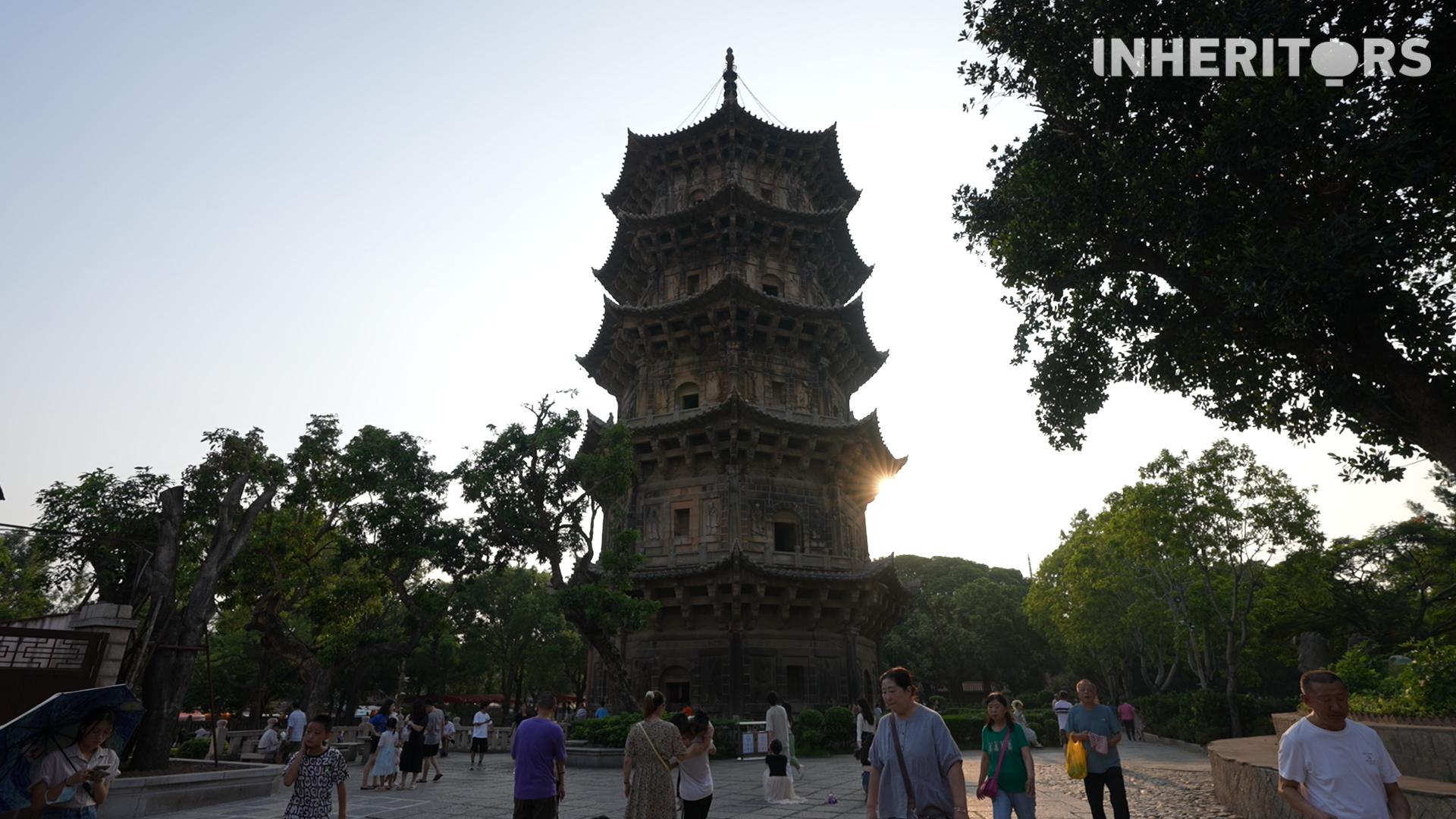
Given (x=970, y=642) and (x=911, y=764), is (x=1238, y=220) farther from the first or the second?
(x=970, y=642)

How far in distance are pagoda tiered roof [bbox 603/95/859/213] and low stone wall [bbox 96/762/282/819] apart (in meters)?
22.9

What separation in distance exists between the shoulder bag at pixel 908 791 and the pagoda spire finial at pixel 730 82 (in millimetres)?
29178

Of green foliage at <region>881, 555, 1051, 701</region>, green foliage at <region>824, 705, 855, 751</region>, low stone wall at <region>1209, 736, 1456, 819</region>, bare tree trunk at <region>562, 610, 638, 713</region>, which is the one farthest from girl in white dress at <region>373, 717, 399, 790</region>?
green foliage at <region>881, 555, 1051, 701</region>

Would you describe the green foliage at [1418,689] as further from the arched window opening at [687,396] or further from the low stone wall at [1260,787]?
the arched window opening at [687,396]

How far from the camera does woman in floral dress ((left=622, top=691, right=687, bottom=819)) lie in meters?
6.60

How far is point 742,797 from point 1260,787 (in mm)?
7225

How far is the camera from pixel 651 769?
6648 millimetres

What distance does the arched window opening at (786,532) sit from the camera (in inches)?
970

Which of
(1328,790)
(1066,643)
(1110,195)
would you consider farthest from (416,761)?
(1066,643)

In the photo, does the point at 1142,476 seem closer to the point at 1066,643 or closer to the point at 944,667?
the point at 1066,643

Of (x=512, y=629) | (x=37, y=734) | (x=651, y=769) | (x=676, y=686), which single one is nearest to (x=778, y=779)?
(x=651, y=769)

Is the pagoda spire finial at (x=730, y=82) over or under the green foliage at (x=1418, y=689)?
over

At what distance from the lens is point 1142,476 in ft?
91.0

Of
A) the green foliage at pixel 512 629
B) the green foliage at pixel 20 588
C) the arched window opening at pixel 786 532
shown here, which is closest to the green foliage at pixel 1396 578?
the arched window opening at pixel 786 532
